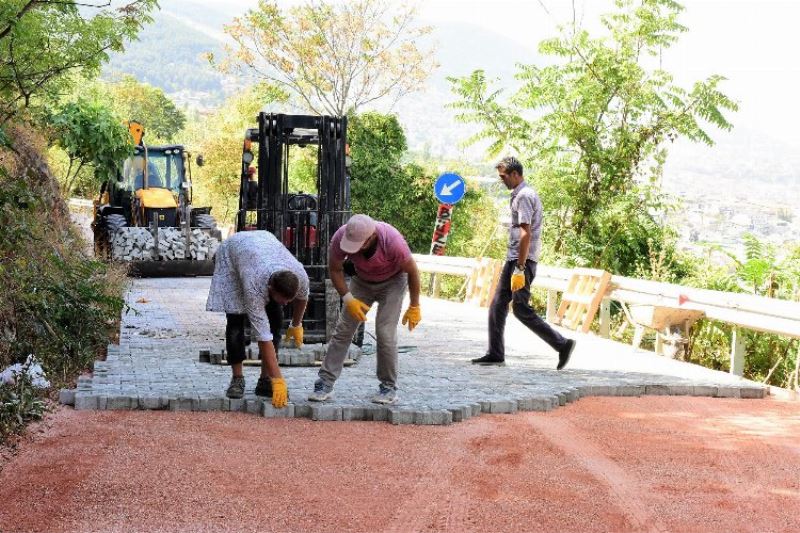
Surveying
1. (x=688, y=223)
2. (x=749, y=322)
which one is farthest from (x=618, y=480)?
(x=688, y=223)

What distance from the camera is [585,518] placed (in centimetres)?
634

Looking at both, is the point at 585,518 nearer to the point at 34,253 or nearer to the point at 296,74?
the point at 34,253

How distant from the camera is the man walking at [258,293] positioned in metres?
8.63

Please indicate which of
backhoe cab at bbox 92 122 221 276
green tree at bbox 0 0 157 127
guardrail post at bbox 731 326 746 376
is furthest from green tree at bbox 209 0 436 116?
guardrail post at bbox 731 326 746 376

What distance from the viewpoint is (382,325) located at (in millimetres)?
9281

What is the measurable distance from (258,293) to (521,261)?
4.19 meters

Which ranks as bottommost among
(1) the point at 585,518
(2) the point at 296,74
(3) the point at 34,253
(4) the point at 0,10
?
Answer: (1) the point at 585,518

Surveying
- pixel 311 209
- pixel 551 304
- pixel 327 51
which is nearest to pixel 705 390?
pixel 311 209

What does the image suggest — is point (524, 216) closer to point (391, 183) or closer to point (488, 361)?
point (488, 361)

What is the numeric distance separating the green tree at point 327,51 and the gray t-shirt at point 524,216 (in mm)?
29244

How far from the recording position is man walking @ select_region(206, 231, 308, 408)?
8.63 metres

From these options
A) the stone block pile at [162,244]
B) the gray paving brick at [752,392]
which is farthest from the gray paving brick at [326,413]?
the stone block pile at [162,244]

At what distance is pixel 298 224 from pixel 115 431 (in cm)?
551

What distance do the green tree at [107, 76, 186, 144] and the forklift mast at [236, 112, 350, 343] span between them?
5497 cm
